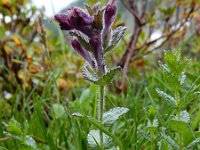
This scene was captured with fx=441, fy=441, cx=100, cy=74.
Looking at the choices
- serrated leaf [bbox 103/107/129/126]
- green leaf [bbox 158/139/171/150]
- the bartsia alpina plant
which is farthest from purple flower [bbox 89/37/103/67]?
green leaf [bbox 158/139/171/150]

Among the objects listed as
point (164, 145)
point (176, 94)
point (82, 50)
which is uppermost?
point (82, 50)

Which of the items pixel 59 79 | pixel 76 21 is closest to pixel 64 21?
pixel 76 21

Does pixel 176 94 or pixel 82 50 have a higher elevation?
pixel 82 50

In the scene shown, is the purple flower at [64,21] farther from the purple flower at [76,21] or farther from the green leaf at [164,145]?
the green leaf at [164,145]

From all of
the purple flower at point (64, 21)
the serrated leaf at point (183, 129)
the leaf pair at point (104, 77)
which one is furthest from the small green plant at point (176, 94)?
the purple flower at point (64, 21)

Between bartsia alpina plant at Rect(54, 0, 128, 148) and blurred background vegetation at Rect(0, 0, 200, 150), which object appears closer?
bartsia alpina plant at Rect(54, 0, 128, 148)

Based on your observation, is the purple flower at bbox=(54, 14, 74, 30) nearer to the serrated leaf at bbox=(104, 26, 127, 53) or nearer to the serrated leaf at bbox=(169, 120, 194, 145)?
the serrated leaf at bbox=(104, 26, 127, 53)

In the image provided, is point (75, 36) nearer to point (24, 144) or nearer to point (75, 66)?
point (24, 144)

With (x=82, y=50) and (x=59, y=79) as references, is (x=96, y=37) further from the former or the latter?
(x=59, y=79)

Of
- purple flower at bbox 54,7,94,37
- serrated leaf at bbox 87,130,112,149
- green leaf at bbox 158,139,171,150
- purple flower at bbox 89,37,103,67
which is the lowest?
green leaf at bbox 158,139,171,150
